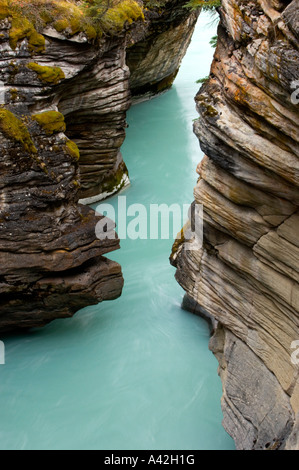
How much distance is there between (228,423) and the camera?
10148mm

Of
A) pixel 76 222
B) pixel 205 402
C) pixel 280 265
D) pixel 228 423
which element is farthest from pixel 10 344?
pixel 280 265

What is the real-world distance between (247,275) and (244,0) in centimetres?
432

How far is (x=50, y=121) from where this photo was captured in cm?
1225

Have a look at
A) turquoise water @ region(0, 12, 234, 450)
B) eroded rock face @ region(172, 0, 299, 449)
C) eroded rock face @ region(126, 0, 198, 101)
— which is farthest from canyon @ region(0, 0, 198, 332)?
eroded rock face @ region(126, 0, 198, 101)

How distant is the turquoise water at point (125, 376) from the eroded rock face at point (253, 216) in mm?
1842

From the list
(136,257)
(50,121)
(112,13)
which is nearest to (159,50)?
(112,13)

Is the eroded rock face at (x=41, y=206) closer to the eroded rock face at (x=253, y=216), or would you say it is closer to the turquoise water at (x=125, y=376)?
the turquoise water at (x=125, y=376)

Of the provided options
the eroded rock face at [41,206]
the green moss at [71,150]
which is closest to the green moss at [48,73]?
the eroded rock face at [41,206]

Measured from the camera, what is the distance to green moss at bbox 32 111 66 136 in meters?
12.1

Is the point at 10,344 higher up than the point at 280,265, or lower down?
lower down

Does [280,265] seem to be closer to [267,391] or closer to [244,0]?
[267,391]

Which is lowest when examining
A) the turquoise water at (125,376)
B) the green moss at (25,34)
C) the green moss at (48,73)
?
the turquoise water at (125,376)

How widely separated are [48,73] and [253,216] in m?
6.43

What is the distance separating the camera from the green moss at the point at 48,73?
40.3 feet
